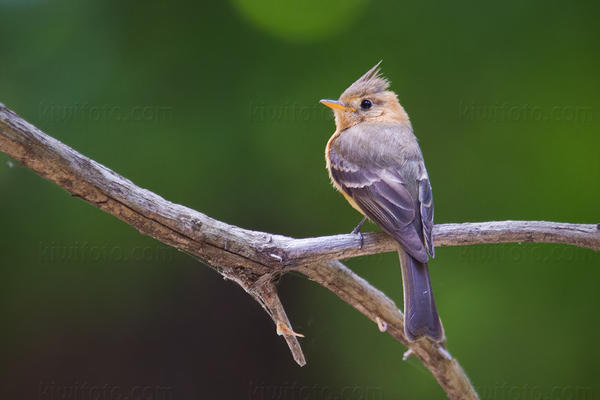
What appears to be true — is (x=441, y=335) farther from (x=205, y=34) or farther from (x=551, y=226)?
(x=205, y=34)

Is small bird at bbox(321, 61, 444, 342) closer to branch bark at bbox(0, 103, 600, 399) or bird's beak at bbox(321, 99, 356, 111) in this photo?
bird's beak at bbox(321, 99, 356, 111)

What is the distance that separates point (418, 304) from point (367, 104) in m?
1.79

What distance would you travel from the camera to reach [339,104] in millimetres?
4289

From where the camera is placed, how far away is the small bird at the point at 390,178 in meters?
3.13

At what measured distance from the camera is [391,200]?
3.37m

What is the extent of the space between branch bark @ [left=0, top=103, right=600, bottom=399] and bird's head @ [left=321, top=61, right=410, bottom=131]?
1272 millimetres

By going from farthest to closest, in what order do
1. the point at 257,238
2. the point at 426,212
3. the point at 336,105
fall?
the point at 336,105 < the point at 426,212 < the point at 257,238

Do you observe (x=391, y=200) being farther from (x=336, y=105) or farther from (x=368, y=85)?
(x=368, y=85)

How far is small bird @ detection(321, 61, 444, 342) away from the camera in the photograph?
3.13 m

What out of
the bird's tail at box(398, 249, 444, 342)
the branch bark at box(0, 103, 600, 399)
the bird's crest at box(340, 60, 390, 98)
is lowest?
the bird's tail at box(398, 249, 444, 342)

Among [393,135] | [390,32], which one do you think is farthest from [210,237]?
[390,32]

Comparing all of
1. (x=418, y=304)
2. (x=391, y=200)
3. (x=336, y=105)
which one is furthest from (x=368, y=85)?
(x=418, y=304)

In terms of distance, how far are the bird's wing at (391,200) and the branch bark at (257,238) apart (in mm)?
116

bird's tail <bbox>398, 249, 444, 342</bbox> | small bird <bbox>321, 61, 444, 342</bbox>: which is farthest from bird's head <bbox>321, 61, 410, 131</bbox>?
bird's tail <bbox>398, 249, 444, 342</bbox>
